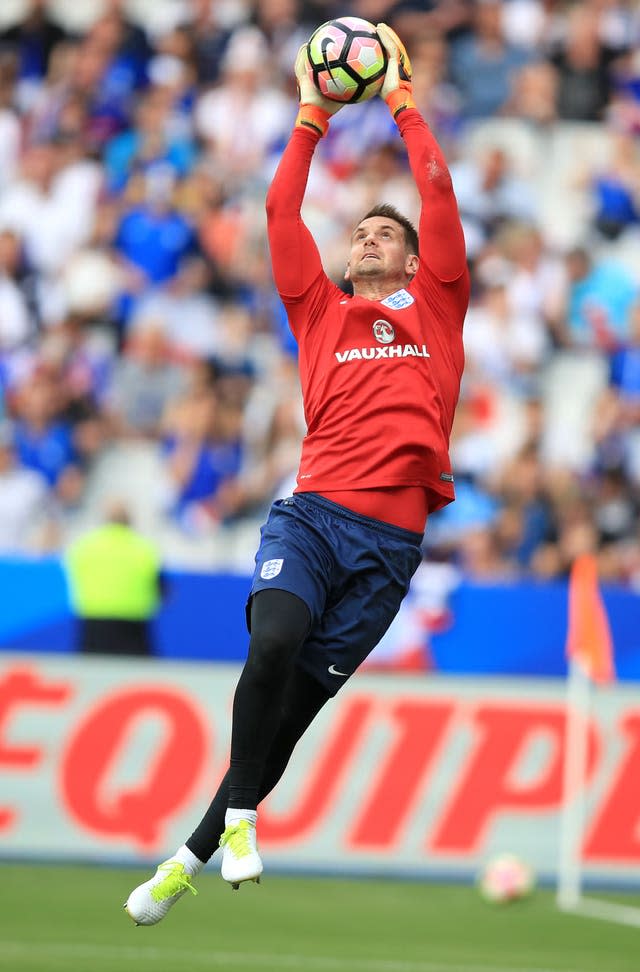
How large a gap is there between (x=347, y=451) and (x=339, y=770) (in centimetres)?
522

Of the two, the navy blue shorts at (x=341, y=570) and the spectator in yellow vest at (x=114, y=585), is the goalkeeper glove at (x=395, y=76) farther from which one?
the spectator in yellow vest at (x=114, y=585)

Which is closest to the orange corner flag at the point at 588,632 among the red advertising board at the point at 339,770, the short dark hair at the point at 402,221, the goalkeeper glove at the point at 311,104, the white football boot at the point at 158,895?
the red advertising board at the point at 339,770

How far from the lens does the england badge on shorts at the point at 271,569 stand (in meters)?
6.17

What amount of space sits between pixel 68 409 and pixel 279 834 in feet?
14.0

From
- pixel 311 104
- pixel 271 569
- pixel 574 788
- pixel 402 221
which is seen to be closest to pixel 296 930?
pixel 574 788

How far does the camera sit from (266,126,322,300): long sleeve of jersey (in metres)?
6.54

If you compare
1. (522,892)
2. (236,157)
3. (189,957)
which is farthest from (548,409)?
(189,957)

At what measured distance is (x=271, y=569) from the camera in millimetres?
6188

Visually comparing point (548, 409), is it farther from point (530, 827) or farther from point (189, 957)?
point (189, 957)

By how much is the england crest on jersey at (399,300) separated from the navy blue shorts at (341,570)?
77 centimetres

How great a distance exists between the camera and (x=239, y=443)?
13953mm

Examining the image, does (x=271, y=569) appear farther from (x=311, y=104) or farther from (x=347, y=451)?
(x=311, y=104)

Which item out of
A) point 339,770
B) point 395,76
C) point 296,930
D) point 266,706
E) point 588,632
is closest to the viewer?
point 266,706

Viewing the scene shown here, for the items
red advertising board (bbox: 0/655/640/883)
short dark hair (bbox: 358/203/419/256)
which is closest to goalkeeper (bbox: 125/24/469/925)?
short dark hair (bbox: 358/203/419/256)
